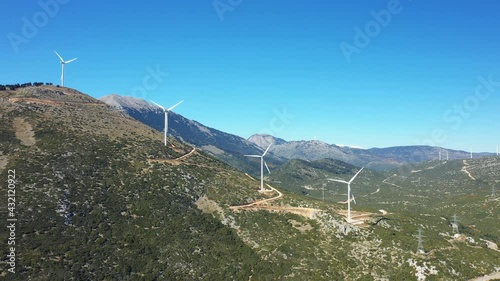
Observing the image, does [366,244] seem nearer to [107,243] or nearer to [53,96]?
[107,243]

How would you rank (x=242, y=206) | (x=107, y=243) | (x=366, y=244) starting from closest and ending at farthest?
(x=107, y=243) → (x=366, y=244) → (x=242, y=206)

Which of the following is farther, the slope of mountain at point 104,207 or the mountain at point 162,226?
the mountain at point 162,226

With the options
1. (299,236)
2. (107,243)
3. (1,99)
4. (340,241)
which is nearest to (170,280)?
(107,243)

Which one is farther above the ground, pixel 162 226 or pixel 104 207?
pixel 104 207

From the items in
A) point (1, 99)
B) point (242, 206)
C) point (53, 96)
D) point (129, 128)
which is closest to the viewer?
point (242, 206)

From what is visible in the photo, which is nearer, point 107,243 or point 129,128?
point 107,243

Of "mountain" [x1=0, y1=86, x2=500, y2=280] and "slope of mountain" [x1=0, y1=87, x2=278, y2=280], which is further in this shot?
"mountain" [x1=0, y1=86, x2=500, y2=280]

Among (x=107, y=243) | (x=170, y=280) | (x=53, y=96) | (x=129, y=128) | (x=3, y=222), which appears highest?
(x=53, y=96)

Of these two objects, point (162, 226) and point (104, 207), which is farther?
point (162, 226)
